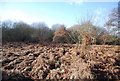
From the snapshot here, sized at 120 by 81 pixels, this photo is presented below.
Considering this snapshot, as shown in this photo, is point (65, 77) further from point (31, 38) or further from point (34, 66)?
point (31, 38)

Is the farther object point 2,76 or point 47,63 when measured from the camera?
point 47,63

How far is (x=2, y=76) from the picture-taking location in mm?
3146

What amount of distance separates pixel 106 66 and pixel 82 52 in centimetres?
134

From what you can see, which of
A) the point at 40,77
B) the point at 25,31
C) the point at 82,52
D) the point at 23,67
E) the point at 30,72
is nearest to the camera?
the point at 40,77

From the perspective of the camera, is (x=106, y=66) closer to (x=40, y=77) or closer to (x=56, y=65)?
(x=56, y=65)

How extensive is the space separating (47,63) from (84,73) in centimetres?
165

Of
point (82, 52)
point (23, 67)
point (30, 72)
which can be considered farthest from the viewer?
point (82, 52)

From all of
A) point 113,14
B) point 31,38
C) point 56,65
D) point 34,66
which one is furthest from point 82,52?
point 31,38

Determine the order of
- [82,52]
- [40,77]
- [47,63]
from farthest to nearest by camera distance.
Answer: [82,52], [47,63], [40,77]

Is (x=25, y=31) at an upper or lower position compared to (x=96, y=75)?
upper

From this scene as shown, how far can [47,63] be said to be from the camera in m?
4.21

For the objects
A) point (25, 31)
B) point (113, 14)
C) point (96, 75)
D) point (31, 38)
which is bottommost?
point (96, 75)

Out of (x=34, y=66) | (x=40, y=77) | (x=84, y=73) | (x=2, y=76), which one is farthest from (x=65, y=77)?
(x=2, y=76)

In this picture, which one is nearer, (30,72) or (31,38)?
(30,72)
